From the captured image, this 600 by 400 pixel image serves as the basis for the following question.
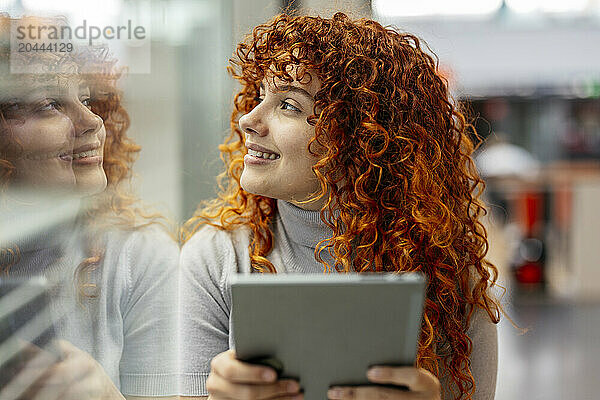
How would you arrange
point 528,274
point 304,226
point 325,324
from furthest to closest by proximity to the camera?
point 528,274, point 304,226, point 325,324

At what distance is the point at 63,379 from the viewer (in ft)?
2.08

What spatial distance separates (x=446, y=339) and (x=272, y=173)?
0.21 metres

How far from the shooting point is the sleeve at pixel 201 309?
2.17 ft

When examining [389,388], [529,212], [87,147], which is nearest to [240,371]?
[389,388]

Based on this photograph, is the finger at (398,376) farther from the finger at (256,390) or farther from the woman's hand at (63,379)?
the woman's hand at (63,379)

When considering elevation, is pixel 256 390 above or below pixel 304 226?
below

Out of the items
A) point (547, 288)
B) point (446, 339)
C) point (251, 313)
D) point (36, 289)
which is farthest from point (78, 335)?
point (547, 288)

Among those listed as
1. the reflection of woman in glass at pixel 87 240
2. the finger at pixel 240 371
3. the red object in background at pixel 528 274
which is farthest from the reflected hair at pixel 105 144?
the red object in background at pixel 528 274

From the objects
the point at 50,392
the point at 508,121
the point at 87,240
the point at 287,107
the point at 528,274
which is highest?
the point at 508,121

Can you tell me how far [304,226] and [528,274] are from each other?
9.92 ft

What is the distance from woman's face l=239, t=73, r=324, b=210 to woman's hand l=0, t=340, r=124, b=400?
201 mm

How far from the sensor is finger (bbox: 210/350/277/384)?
59cm

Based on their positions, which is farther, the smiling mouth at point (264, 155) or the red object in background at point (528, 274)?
the red object in background at point (528, 274)

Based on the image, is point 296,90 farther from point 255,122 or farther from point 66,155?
point 66,155
